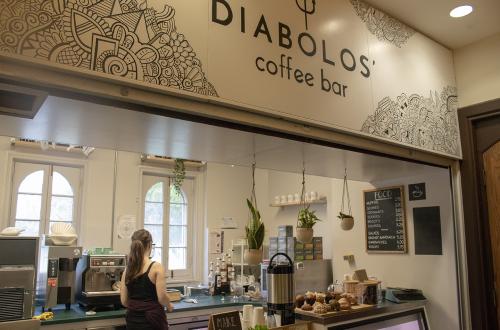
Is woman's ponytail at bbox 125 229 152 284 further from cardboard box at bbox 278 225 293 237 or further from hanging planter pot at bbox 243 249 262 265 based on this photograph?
cardboard box at bbox 278 225 293 237

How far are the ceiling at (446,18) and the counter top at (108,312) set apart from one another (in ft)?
10.4

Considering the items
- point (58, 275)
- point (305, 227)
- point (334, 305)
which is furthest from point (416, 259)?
point (58, 275)

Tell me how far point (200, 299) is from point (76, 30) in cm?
386

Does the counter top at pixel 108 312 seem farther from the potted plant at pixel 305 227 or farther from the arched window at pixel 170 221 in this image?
the potted plant at pixel 305 227

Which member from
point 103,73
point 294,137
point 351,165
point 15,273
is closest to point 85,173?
point 15,273

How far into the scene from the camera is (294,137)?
6.70 ft

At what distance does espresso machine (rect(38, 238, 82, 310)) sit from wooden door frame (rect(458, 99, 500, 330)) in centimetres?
335

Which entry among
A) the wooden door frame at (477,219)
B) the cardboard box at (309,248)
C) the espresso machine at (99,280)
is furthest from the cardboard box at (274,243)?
the wooden door frame at (477,219)

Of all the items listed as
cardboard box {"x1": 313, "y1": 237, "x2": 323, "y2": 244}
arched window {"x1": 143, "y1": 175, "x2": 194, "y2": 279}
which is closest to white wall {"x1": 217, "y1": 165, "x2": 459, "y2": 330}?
cardboard box {"x1": 313, "y1": 237, "x2": 323, "y2": 244}

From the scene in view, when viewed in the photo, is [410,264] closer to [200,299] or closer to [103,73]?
[200,299]

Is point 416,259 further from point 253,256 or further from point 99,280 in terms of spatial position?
point 99,280

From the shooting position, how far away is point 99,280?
13.3 ft

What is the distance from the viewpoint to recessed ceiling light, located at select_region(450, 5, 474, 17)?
2.42 metres

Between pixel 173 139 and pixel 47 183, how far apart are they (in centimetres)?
336
